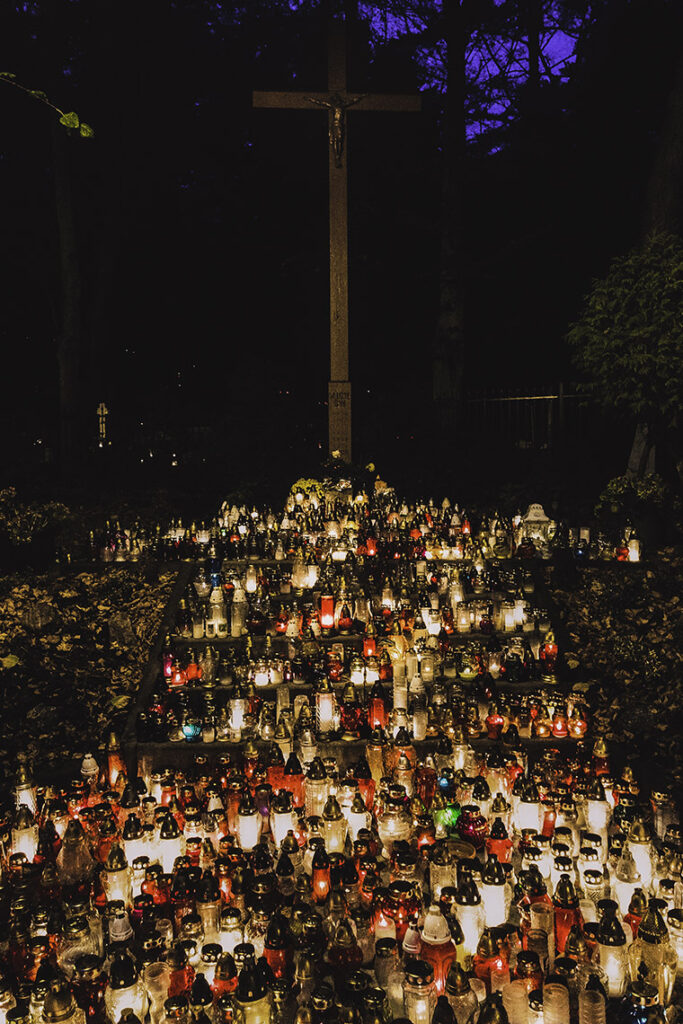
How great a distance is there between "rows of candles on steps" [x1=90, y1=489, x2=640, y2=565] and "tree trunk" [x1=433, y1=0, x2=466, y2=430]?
4941 millimetres

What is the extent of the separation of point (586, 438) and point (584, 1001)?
36.4ft

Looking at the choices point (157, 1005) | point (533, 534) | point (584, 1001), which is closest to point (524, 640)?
point (533, 534)

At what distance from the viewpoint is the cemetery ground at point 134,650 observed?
527cm

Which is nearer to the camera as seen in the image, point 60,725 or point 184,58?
point 60,725

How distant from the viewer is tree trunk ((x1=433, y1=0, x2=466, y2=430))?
13180mm

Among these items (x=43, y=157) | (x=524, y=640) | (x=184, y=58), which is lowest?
(x=524, y=640)

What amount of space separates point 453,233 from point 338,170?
3.46m

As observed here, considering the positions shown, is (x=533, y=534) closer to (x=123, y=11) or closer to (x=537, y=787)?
(x=537, y=787)

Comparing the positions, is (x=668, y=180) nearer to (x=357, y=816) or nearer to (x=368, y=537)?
(x=368, y=537)

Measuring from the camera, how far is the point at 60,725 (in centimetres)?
552

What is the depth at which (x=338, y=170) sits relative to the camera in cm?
1027

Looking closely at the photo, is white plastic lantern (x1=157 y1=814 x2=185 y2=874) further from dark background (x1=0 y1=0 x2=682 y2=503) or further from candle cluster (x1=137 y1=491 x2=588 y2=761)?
dark background (x1=0 y1=0 x2=682 y2=503)

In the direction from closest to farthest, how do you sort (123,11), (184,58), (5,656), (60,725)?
(60,725), (5,656), (123,11), (184,58)

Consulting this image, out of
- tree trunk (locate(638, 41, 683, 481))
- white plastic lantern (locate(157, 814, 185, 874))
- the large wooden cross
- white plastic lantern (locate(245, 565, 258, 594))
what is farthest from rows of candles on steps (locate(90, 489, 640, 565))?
white plastic lantern (locate(157, 814, 185, 874))
